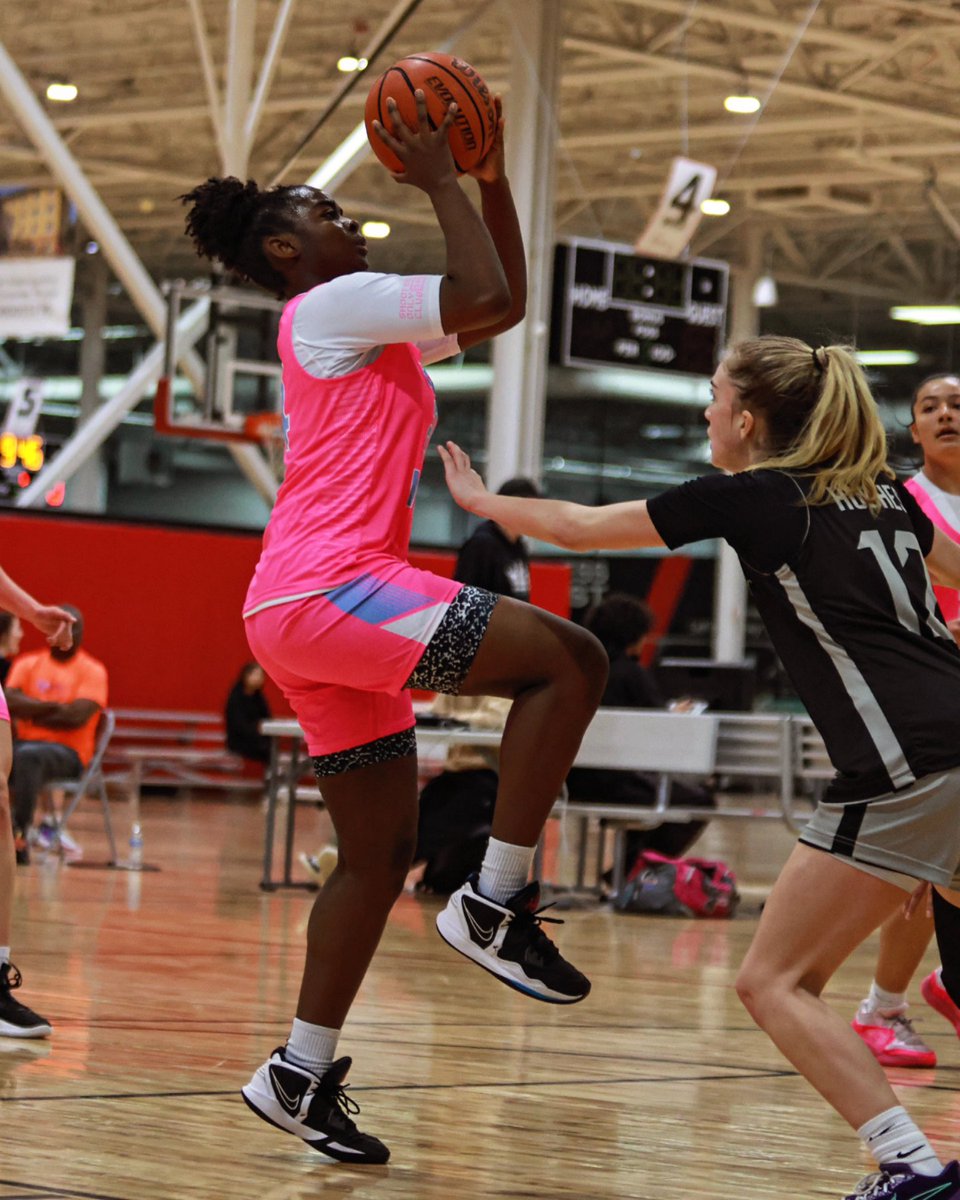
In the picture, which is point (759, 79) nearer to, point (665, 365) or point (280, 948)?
point (665, 365)

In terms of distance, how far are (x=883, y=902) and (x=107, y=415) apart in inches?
557

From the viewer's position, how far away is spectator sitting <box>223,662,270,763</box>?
15484 millimetres

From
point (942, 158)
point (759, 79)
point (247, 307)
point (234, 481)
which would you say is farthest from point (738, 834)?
point (234, 481)

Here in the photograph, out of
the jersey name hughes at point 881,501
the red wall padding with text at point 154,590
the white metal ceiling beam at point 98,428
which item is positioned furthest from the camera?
the white metal ceiling beam at point 98,428

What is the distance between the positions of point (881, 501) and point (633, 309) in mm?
10952

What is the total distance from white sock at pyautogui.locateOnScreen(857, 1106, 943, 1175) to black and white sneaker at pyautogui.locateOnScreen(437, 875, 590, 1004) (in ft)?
2.04

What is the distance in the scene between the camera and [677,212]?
13789 millimetres

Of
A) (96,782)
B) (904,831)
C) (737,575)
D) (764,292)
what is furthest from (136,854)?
(764,292)

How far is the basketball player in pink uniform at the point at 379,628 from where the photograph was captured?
326 centimetres

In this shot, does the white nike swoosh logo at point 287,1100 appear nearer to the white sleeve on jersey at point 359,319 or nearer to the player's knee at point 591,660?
the player's knee at point 591,660

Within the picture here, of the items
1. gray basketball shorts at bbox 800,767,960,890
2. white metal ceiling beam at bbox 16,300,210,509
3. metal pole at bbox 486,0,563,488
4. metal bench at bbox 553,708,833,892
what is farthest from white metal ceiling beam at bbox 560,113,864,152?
gray basketball shorts at bbox 800,767,960,890

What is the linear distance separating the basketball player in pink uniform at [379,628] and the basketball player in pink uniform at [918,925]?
1.84 meters

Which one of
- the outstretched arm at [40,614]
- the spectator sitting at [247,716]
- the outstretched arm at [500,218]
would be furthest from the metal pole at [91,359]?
the outstretched arm at [500,218]

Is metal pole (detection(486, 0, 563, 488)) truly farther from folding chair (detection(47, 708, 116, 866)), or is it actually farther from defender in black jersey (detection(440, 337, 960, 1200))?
defender in black jersey (detection(440, 337, 960, 1200))
